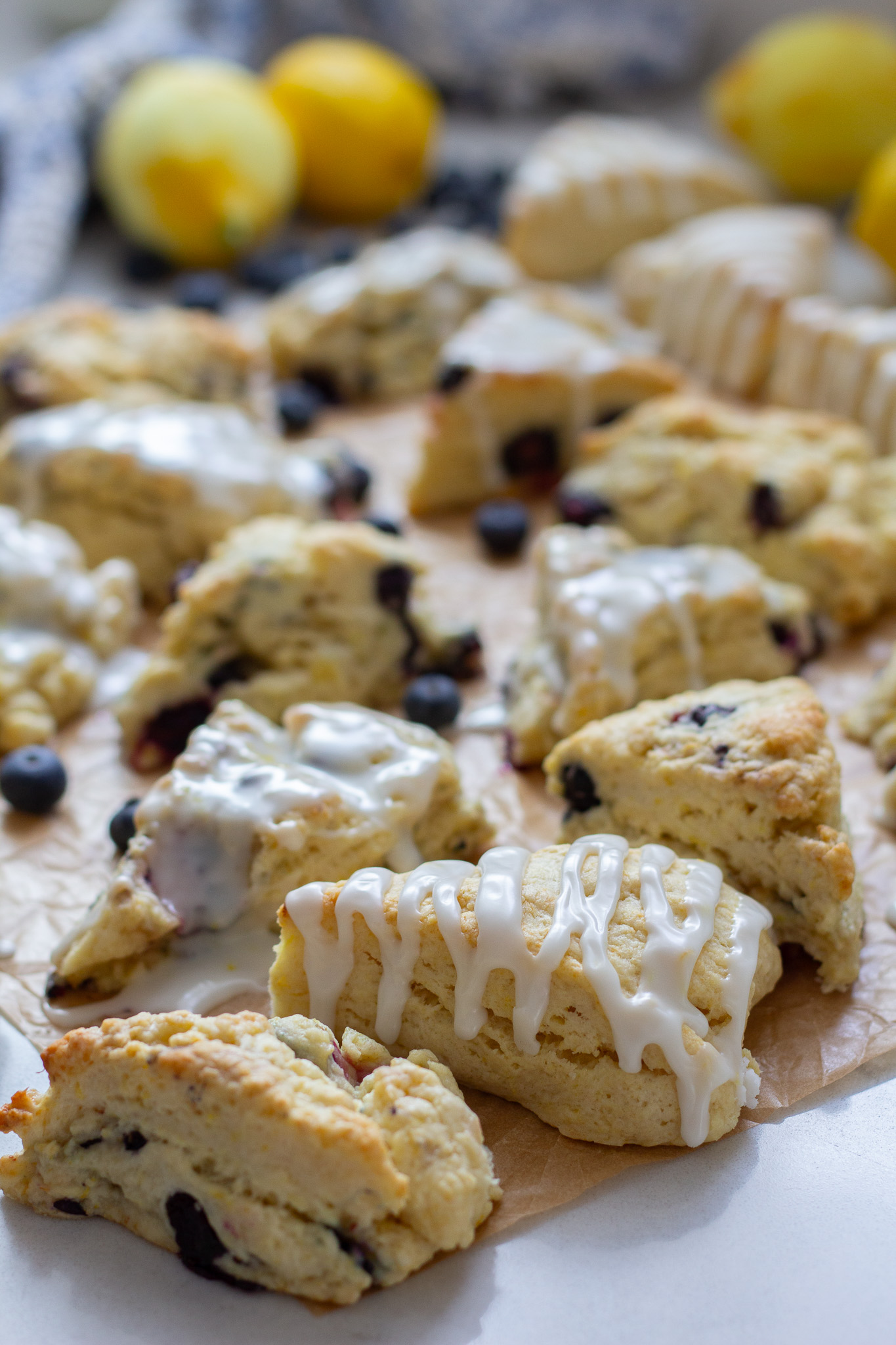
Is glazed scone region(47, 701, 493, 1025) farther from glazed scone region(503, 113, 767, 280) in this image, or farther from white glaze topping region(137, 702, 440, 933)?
glazed scone region(503, 113, 767, 280)

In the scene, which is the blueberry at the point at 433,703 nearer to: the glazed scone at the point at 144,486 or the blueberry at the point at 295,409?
the glazed scone at the point at 144,486

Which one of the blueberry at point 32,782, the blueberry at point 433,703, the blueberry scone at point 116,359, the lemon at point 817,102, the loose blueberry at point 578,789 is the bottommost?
the blueberry at point 32,782

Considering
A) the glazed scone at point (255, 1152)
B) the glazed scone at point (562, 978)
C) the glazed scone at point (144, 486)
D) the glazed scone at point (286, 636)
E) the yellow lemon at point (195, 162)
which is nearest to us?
the glazed scone at point (255, 1152)

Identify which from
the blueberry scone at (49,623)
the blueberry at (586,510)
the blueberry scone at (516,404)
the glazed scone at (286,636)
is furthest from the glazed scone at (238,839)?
the blueberry scone at (516,404)

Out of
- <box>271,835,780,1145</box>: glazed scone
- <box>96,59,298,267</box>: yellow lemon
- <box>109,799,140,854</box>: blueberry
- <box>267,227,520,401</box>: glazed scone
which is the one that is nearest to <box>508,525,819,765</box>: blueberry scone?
<box>271,835,780,1145</box>: glazed scone

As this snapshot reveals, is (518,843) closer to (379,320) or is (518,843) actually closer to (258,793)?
(258,793)

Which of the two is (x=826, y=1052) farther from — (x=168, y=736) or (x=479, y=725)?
(x=168, y=736)

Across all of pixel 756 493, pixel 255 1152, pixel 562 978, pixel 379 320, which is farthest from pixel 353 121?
pixel 255 1152


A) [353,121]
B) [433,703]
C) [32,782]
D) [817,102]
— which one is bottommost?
[32,782]
